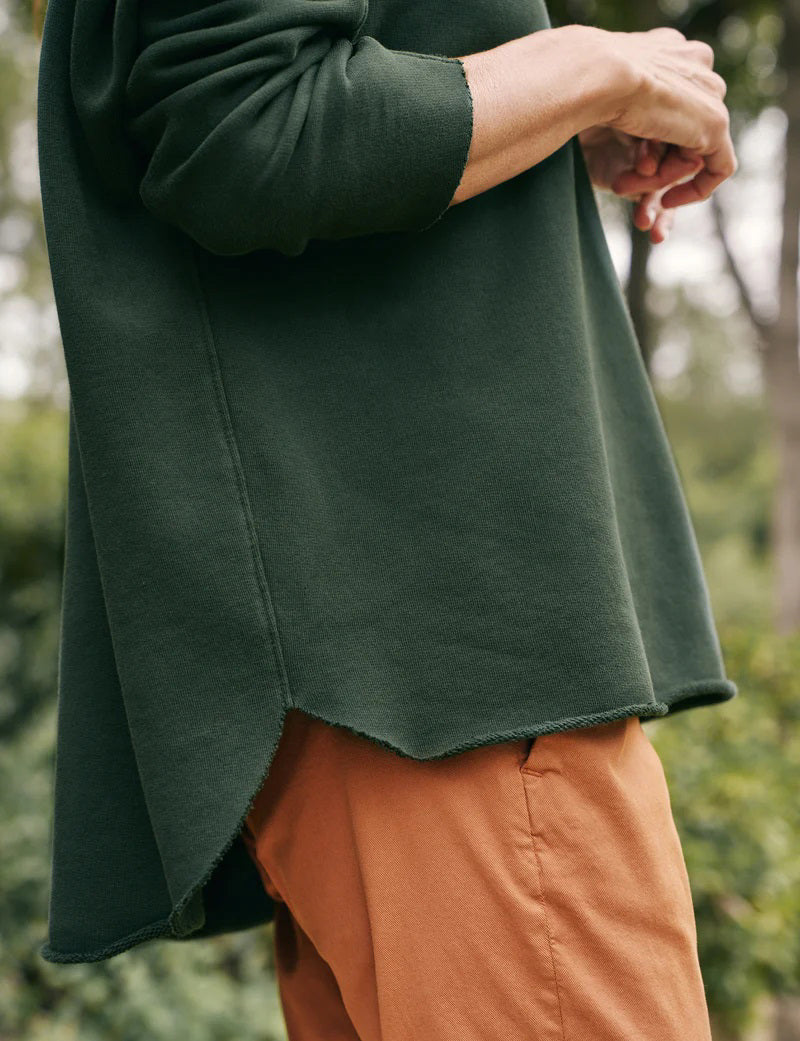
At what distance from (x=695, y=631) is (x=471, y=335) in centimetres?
44

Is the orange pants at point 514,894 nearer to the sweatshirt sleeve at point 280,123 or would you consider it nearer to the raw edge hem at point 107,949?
the raw edge hem at point 107,949

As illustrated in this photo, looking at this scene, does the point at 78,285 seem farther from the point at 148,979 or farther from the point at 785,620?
the point at 785,620

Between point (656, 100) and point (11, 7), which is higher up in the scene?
point (11, 7)

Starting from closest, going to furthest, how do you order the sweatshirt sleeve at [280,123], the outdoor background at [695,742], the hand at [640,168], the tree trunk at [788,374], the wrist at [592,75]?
the sweatshirt sleeve at [280,123]
the wrist at [592,75]
the hand at [640,168]
the outdoor background at [695,742]
the tree trunk at [788,374]

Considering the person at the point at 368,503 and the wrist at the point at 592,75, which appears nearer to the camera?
the person at the point at 368,503

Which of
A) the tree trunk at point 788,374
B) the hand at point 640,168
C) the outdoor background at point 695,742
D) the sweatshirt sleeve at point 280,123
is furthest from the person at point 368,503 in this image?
the tree trunk at point 788,374

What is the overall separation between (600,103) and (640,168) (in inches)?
8.6

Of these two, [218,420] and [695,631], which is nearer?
[218,420]

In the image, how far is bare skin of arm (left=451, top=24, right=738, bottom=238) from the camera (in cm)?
98

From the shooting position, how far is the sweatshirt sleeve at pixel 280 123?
0.90m

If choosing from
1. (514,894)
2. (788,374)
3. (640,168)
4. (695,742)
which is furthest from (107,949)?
(788,374)

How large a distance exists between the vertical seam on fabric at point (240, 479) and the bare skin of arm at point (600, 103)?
0.90 feet

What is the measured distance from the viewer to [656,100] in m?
1.12

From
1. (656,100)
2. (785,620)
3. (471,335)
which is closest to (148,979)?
(471,335)
